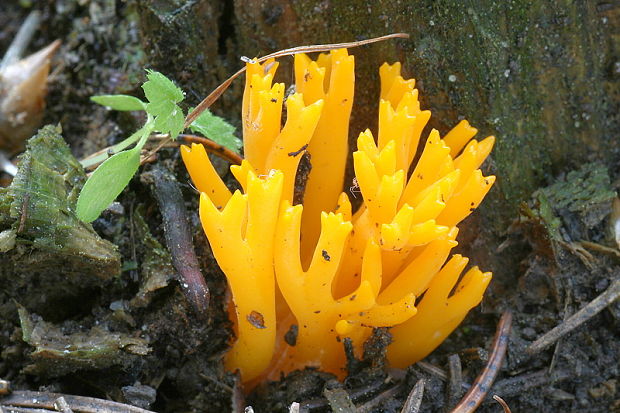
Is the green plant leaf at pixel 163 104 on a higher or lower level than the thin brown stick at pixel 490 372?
higher

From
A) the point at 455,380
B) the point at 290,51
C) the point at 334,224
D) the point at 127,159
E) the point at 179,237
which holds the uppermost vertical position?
the point at 290,51

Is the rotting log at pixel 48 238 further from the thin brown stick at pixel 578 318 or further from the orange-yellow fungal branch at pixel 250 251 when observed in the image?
the thin brown stick at pixel 578 318

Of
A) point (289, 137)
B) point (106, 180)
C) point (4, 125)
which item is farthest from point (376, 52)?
point (4, 125)

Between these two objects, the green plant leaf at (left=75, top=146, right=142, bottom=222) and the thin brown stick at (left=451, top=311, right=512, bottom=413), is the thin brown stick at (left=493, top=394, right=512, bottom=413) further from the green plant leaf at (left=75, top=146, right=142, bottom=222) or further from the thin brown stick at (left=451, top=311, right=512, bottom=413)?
the green plant leaf at (left=75, top=146, right=142, bottom=222)

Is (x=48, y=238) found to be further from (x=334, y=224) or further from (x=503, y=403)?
(x=503, y=403)

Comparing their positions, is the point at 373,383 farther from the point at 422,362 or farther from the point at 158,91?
the point at 158,91

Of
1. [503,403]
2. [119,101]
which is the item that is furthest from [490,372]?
[119,101]

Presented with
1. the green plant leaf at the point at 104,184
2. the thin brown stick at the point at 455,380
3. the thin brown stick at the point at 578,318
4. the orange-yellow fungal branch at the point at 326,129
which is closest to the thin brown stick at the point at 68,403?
the green plant leaf at the point at 104,184
